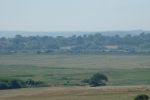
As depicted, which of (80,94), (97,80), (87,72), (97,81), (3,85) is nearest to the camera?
(80,94)

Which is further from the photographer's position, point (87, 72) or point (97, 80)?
point (87, 72)

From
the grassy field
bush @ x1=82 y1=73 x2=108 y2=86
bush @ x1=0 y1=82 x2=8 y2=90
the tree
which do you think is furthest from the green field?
the grassy field

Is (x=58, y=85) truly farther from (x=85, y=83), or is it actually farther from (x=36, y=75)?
(x=36, y=75)

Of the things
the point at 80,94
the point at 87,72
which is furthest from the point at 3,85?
the point at 87,72

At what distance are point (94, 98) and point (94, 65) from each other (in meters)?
52.4

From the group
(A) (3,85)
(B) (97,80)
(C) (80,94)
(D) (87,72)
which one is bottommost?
(D) (87,72)

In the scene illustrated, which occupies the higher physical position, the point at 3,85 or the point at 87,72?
the point at 3,85

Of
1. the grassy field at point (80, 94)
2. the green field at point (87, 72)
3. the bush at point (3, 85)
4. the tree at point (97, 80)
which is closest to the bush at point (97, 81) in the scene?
the tree at point (97, 80)

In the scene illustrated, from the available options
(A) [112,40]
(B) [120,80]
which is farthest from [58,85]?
(A) [112,40]

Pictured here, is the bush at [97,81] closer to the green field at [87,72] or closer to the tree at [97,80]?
the tree at [97,80]

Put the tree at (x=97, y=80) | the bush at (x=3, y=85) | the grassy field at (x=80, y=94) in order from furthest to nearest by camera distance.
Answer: the tree at (x=97, y=80) → the bush at (x=3, y=85) → the grassy field at (x=80, y=94)

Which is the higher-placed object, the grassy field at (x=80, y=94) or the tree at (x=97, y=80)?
the grassy field at (x=80, y=94)

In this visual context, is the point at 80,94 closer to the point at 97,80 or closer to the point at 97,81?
the point at 97,81

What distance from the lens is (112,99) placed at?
47000mm
